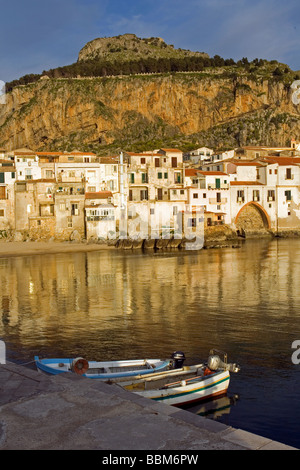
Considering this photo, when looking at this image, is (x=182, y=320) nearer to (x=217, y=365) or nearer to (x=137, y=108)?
(x=217, y=365)

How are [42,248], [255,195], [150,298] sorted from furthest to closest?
[255,195], [42,248], [150,298]

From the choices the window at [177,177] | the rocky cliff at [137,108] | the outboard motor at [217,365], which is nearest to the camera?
the outboard motor at [217,365]

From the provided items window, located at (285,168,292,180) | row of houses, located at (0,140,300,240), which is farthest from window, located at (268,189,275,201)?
window, located at (285,168,292,180)

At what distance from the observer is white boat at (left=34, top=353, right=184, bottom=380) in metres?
12.3

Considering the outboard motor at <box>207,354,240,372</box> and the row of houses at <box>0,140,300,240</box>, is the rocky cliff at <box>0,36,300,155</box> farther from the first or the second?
the outboard motor at <box>207,354,240,372</box>

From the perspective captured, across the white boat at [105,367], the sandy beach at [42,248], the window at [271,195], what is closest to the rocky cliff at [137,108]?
the window at [271,195]

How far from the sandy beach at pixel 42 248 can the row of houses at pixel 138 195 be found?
124 inches

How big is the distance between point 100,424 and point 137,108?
490 ft

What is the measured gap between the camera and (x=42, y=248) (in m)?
61.7

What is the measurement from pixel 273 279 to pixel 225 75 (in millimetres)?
135684

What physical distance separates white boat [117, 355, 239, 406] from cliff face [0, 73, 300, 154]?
125 meters

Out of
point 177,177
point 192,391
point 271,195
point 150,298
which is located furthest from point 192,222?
point 192,391

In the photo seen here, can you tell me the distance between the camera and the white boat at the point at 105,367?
12.3 metres

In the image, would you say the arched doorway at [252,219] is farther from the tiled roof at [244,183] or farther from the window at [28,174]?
the window at [28,174]
